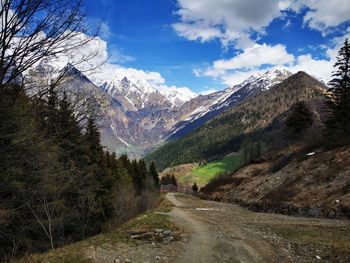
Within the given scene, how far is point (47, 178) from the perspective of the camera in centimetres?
1156

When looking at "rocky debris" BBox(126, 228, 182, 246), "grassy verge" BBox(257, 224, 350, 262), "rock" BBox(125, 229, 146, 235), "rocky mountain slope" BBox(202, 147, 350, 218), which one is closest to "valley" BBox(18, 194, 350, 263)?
"grassy verge" BBox(257, 224, 350, 262)

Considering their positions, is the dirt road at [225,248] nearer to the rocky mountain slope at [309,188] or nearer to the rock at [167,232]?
the rock at [167,232]

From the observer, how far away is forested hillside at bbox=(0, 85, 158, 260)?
823 centimetres

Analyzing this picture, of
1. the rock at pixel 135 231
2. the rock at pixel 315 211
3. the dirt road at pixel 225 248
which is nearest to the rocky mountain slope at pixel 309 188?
the rock at pixel 315 211

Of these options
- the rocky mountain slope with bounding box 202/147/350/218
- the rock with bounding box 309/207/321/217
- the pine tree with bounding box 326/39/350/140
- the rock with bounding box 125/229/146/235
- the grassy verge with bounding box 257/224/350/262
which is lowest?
A: the grassy verge with bounding box 257/224/350/262

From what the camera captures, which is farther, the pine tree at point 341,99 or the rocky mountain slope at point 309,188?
the pine tree at point 341,99

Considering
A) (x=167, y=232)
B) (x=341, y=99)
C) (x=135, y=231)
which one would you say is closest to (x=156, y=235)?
(x=167, y=232)

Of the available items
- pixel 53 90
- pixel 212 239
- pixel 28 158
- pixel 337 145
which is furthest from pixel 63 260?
pixel 337 145

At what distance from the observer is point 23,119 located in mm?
8148

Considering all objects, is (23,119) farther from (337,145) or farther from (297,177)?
(337,145)

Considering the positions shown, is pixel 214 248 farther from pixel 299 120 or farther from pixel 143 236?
pixel 299 120

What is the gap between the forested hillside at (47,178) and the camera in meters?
8.23

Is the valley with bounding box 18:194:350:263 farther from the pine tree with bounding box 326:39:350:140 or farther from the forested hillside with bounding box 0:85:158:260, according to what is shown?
the pine tree with bounding box 326:39:350:140

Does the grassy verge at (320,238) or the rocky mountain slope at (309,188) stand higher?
the rocky mountain slope at (309,188)
